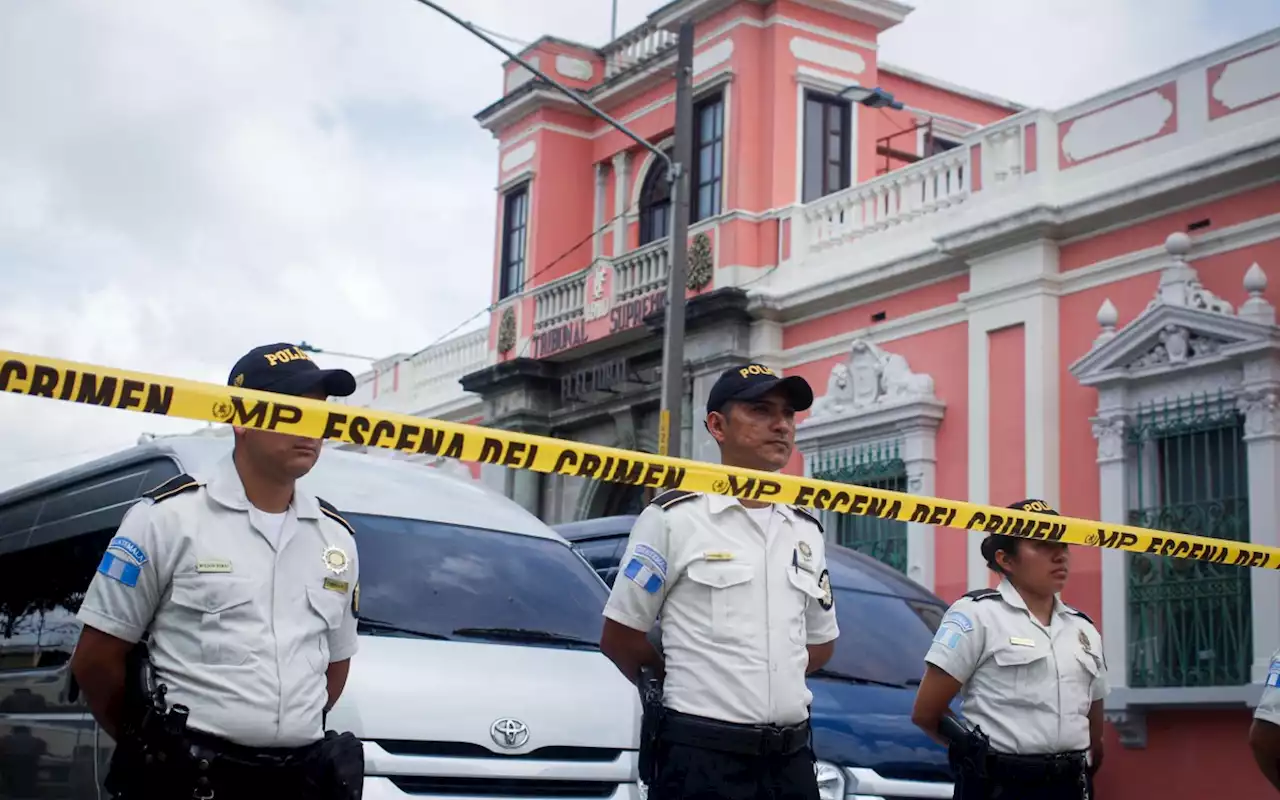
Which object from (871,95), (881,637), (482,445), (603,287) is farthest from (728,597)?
(603,287)

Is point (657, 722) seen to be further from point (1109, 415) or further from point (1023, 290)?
point (1023, 290)

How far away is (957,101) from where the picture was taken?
2366cm

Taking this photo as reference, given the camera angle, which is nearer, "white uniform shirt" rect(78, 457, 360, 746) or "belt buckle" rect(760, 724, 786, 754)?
"white uniform shirt" rect(78, 457, 360, 746)

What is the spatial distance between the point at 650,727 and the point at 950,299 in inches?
493

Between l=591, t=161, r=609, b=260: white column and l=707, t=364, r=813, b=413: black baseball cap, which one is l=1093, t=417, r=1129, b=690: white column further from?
l=591, t=161, r=609, b=260: white column

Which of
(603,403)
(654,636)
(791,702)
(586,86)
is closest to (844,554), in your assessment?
(654,636)

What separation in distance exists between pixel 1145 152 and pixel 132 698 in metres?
12.4

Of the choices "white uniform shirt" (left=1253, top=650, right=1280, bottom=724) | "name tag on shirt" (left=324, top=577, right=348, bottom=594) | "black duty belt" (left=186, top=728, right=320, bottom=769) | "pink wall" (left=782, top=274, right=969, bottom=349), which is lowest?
"black duty belt" (left=186, top=728, right=320, bottom=769)

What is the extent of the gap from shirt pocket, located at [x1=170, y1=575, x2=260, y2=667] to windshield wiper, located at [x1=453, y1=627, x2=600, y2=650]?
2081mm

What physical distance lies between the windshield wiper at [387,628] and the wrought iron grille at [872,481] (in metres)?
11.0

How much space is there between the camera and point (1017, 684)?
5461mm

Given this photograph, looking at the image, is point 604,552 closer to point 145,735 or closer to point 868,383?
point 145,735

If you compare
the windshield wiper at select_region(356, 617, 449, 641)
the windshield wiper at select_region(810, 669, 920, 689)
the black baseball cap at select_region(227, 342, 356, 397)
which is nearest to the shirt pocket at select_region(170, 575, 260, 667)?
the black baseball cap at select_region(227, 342, 356, 397)

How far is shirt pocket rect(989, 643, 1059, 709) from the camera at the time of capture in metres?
5.43
